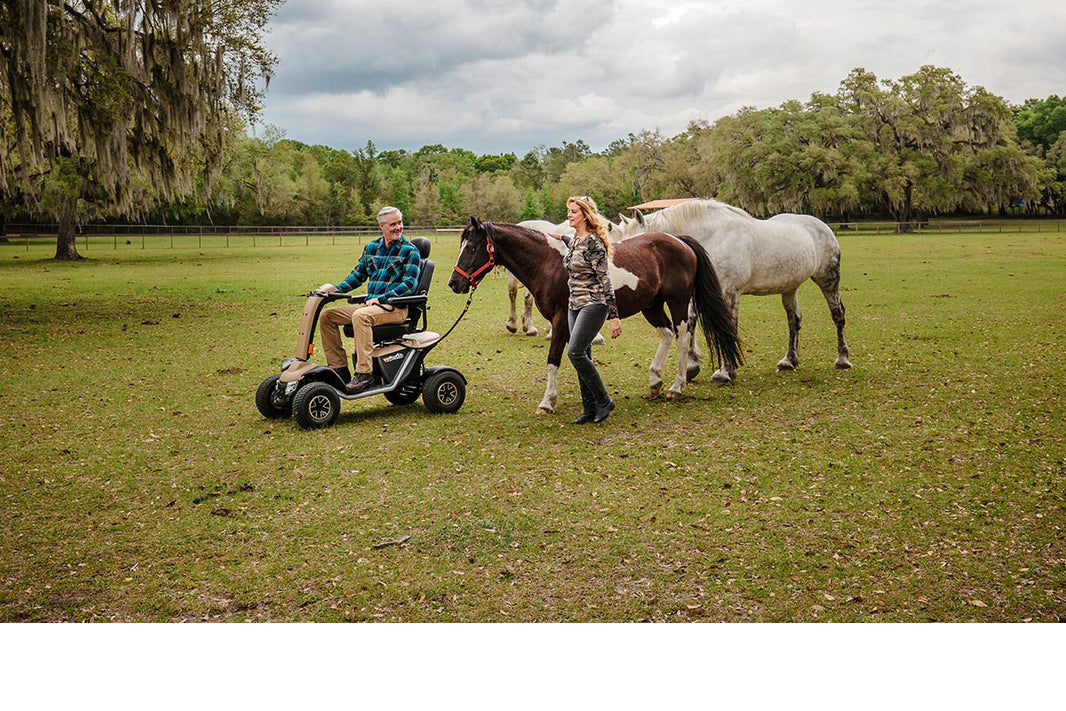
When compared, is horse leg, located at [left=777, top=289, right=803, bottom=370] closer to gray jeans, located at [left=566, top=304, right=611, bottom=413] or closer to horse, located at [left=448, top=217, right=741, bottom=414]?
horse, located at [left=448, top=217, right=741, bottom=414]

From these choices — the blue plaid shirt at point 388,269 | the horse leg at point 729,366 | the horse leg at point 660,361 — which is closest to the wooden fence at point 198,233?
the horse leg at point 729,366

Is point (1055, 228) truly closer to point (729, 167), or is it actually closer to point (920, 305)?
point (920, 305)

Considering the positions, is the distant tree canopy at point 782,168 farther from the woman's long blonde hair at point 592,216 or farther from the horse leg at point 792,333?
the woman's long blonde hair at point 592,216

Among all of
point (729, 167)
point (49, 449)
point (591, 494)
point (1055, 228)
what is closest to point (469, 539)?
point (591, 494)

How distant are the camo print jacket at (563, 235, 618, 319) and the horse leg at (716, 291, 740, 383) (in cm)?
200

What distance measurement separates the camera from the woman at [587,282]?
6.17 meters

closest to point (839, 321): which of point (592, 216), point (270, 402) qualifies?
point (592, 216)

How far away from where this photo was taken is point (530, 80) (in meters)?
9.94

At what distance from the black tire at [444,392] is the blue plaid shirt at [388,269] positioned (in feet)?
2.62

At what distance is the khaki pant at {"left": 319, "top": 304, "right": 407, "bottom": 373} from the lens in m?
6.47

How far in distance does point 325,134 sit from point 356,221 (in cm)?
1432

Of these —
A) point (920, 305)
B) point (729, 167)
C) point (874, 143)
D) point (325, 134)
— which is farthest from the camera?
point (729, 167)

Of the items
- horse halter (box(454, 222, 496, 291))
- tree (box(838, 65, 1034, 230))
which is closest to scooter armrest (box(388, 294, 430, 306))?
horse halter (box(454, 222, 496, 291))
